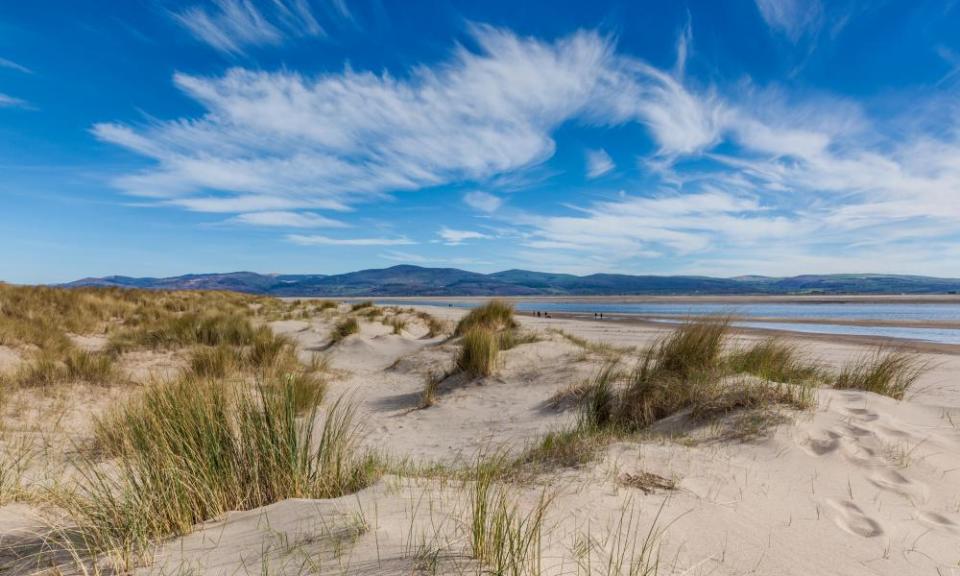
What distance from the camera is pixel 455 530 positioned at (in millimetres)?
1986

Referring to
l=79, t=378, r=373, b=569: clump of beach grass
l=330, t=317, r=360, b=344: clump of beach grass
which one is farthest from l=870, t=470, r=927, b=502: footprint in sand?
l=330, t=317, r=360, b=344: clump of beach grass

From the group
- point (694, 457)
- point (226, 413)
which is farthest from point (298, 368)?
point (694, 457)

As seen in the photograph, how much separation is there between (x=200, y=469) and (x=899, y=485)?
13.8 ft

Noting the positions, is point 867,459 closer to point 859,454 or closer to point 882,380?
point 859,454

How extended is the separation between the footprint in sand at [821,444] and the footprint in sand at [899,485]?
345 millimetres

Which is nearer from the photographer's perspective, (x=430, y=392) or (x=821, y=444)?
(x=821, y=444)

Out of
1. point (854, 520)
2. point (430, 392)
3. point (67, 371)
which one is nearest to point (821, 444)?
point (854, 520)

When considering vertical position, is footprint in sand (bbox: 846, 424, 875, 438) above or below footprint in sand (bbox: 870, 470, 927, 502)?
above

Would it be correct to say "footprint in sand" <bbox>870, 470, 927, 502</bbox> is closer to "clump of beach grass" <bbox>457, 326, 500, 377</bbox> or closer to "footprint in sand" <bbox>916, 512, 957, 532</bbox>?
"footprint in sand" <bbox>916, 512, 957, 532</bbox>

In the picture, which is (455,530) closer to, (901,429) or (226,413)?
(226,413)

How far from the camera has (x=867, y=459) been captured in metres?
3.39

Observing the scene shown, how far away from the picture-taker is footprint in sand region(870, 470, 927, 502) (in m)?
2.91

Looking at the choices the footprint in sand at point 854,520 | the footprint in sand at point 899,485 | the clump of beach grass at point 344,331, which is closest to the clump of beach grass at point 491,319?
the clump of beach grass at point 344,331

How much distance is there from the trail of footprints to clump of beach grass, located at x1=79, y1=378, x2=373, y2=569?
2.73 m
